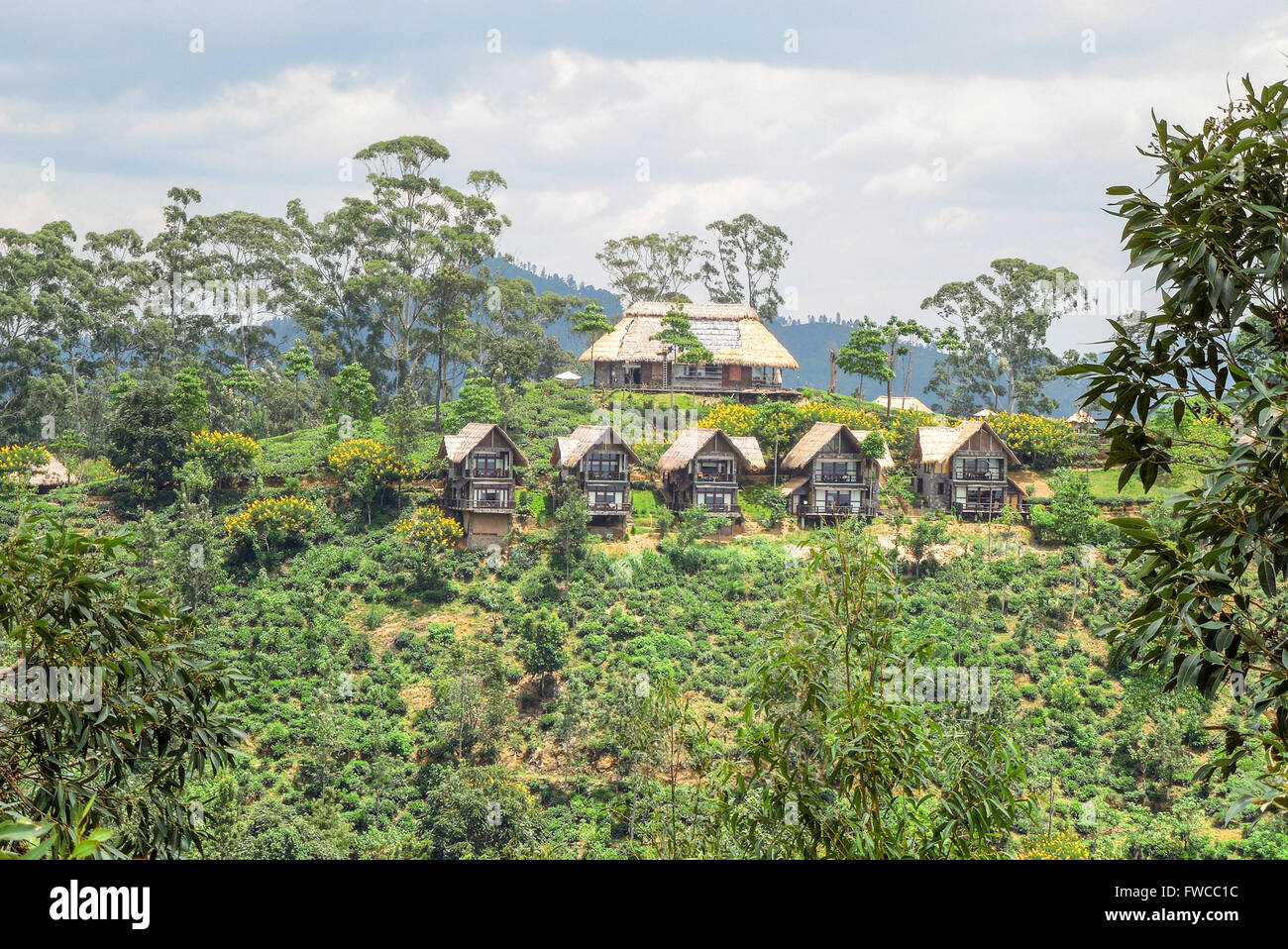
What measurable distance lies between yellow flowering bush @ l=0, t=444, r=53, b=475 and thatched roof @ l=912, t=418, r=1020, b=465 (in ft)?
88.7

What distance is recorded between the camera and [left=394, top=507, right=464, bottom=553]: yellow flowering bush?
28531mm

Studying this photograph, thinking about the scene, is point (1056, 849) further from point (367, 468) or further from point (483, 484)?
point (367, 468)

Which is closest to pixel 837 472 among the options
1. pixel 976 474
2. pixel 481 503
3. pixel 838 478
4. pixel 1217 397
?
pixel 838 478

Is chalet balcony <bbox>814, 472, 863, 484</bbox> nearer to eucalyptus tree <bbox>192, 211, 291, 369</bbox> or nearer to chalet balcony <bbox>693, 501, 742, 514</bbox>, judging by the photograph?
chalet balcony <bbox>693, 501, 742, 514</bbox>

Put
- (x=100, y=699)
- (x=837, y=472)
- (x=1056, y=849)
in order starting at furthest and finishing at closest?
(x=837, y=472) < (x=1056, y=849) < (x=100, y=699)

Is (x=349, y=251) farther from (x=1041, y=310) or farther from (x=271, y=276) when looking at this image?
(x=1041, y=310)

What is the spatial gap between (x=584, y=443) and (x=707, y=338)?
1426 centimetres

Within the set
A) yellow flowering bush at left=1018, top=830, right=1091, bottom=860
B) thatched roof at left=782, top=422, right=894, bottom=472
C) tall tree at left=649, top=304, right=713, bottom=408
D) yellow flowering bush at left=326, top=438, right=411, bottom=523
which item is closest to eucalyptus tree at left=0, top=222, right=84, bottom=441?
yellow flowering bush at left=326, top=438, right=411, bottom=523

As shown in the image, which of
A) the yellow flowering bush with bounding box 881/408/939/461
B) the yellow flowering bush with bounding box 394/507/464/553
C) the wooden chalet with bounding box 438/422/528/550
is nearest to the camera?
the yellow flowering bush with bounding box 394/507/464/553

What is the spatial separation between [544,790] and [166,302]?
33086 mm

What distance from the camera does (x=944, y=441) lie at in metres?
33.7

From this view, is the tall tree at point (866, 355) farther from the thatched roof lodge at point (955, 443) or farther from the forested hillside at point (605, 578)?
the thatched roof lodge at point (955, 443)

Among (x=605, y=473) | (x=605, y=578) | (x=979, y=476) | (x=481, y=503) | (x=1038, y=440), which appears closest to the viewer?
(x=605, y=578)

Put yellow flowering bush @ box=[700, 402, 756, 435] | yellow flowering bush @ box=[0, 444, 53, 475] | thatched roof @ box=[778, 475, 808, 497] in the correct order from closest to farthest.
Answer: yellow flowering bush @ box=[0, 444, 53, 475], thatched roof @ box=[778, 475, 808, 497], yellow flowering bush @ box=[700, 402, 756, 435]
